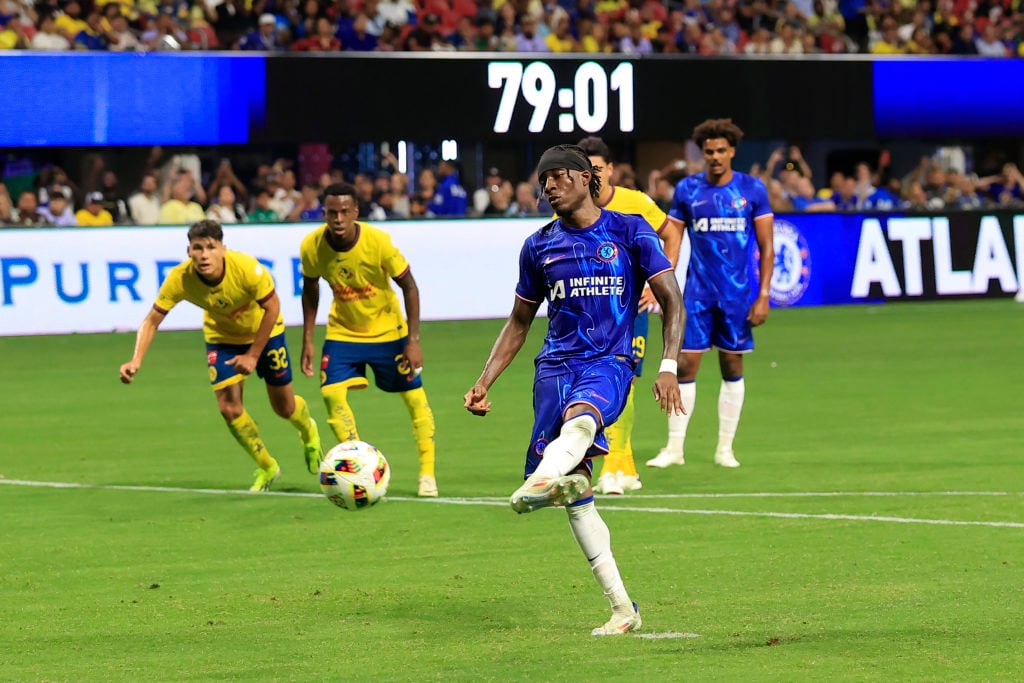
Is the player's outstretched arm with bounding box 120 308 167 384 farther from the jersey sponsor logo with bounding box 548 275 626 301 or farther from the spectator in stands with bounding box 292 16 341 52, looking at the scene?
the spectator in stands with bounding box 292 16 341 52

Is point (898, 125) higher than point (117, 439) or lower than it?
higher

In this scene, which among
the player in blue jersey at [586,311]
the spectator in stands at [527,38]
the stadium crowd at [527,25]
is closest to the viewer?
the player in blue jersey at [586,311]

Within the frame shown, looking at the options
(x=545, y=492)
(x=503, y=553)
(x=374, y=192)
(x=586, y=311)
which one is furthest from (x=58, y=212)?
(x=545, y=492)

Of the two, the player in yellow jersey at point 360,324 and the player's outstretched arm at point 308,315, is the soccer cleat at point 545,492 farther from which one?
the player's outstretched arm at point 308,315

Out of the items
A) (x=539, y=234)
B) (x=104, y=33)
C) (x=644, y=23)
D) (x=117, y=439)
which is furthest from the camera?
(x=644, y=23)

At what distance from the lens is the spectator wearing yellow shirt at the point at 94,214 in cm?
2441

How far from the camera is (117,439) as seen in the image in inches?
585

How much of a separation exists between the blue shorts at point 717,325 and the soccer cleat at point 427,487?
2373 mm

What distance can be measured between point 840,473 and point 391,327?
3303 millimetres

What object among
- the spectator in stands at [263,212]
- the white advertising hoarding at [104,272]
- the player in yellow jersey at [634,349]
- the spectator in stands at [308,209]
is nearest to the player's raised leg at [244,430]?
the player in yellow jersey at [634,349]

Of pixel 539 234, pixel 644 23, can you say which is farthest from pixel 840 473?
pixel 644 23

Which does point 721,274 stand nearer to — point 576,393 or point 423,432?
point 423,432

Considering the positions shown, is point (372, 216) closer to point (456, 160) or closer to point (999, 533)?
point (456, 160)

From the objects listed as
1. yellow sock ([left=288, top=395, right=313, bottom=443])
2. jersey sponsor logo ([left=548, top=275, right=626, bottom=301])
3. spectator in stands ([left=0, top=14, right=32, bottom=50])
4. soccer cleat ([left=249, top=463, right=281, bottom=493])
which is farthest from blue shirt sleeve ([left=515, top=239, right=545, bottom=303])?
spectator in stands ([left=0, top=14, right=32, bottom=50])
